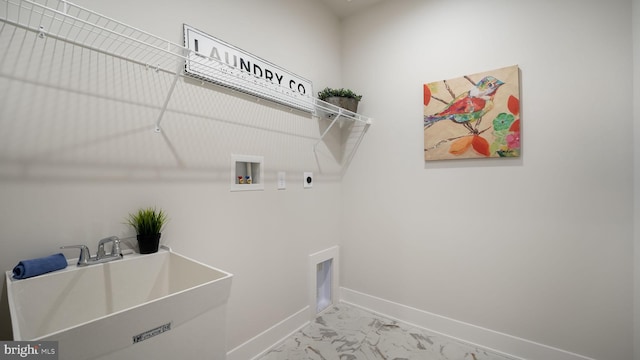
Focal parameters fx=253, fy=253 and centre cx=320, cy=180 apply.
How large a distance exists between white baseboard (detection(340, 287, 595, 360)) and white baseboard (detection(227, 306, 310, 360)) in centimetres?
64

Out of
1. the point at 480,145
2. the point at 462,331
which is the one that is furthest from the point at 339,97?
the point at 462,331

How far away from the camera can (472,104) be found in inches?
76.4

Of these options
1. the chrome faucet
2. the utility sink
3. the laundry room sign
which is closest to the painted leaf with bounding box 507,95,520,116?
the laundry room sign

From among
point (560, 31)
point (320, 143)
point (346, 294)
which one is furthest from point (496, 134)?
point (346, 294)

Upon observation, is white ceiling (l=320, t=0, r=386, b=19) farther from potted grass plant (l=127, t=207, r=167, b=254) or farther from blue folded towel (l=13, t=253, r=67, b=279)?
blue folded towel (l=13, t=253, r=67, b=279)

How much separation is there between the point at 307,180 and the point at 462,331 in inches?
68.1

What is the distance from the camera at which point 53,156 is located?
3.38ft

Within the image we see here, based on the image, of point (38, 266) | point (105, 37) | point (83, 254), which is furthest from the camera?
point (105, 37)

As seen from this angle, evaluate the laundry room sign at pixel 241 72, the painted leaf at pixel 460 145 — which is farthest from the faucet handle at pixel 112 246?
the painted leaf at pixel 460 145

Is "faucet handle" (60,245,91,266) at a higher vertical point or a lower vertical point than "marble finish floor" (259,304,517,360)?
higher

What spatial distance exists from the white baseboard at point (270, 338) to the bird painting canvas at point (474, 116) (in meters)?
1.73

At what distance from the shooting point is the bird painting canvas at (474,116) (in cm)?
180

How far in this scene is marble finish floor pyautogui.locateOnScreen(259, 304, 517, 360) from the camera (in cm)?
180

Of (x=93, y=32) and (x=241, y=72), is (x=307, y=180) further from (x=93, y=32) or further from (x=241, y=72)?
(x=93, y=32)
